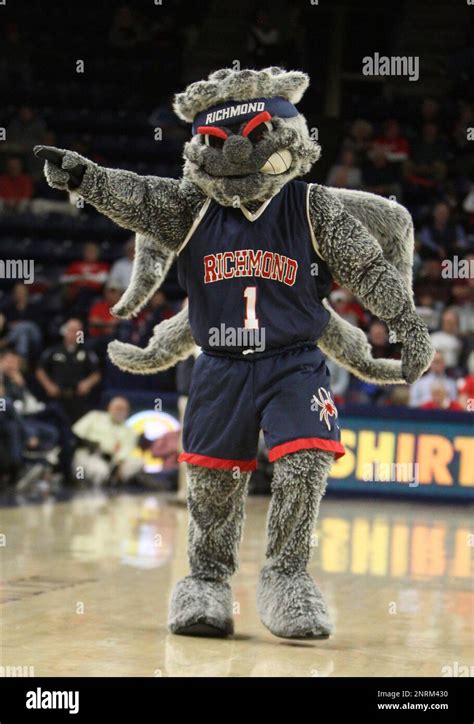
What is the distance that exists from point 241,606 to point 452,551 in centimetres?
241

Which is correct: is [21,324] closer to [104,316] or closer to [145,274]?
[104,316]

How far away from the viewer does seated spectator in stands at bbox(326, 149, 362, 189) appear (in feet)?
43.3

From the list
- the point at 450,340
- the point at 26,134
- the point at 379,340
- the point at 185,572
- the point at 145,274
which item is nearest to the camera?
the point at 145,274

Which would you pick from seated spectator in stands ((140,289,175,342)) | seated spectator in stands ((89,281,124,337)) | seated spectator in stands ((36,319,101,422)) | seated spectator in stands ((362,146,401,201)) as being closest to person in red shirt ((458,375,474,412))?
seated spectator in stands ((140,289,175,342))

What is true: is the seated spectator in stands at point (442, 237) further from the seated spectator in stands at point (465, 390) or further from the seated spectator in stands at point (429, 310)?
the seated spectator in stands at point (465, 390)

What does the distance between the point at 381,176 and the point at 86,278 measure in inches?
123

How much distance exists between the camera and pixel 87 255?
12.8m

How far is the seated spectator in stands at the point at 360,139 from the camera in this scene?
45.8 feet

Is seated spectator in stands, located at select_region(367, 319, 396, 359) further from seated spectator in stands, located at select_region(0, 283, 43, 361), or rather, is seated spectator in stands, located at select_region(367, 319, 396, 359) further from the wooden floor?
seated spectator in stands, located at select_region(0, 283, 43, 361)

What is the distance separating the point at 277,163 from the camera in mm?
4621

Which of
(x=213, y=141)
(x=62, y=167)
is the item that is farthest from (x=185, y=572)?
(x=62, y=167)

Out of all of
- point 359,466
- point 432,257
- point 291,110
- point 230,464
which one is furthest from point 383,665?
point 432,257

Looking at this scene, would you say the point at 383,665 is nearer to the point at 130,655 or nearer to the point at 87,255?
the point at 130,655

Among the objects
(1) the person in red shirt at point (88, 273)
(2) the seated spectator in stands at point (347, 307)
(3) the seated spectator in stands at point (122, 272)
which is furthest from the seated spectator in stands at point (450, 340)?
(1) the person in red shirt at point (88, 273)
